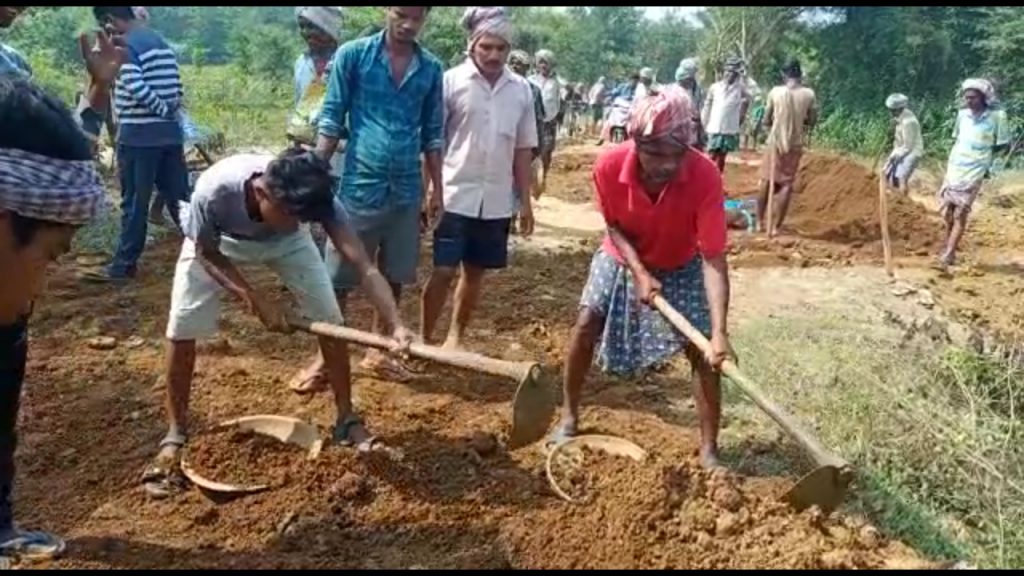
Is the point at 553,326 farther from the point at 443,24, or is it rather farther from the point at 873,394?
the point at 443,24

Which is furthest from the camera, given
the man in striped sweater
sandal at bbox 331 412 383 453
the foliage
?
the foliage

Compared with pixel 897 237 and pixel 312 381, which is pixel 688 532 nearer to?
pixel 312 381

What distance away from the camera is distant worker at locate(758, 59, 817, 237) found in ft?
29.3

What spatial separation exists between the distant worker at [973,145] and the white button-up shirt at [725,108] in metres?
2.57

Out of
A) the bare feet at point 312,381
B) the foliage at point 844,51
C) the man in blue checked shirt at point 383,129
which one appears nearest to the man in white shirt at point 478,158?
the man in blue checked shirt at point 383,129

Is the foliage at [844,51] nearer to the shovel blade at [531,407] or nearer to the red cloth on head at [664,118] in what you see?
the red cloth on head at [664,118]

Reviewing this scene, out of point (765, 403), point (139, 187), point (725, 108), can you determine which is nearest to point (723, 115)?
point (725, 108)

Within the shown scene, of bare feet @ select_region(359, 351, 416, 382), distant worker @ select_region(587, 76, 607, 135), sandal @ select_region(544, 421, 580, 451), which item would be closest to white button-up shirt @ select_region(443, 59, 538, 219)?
bare feet @ select_region(359, 351, 416, 382)

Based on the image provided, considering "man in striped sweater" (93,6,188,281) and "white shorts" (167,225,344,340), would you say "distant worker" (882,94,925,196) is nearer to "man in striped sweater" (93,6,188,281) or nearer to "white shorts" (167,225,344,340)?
"man in striped sweater" (93,6,188,281)

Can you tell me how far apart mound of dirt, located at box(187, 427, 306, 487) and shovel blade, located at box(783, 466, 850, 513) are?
5.66ft

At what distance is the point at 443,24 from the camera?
2153cm

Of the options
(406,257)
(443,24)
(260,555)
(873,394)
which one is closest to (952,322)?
(873,394)

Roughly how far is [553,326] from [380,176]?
1.88 metres

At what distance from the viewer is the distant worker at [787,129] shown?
8.94m
